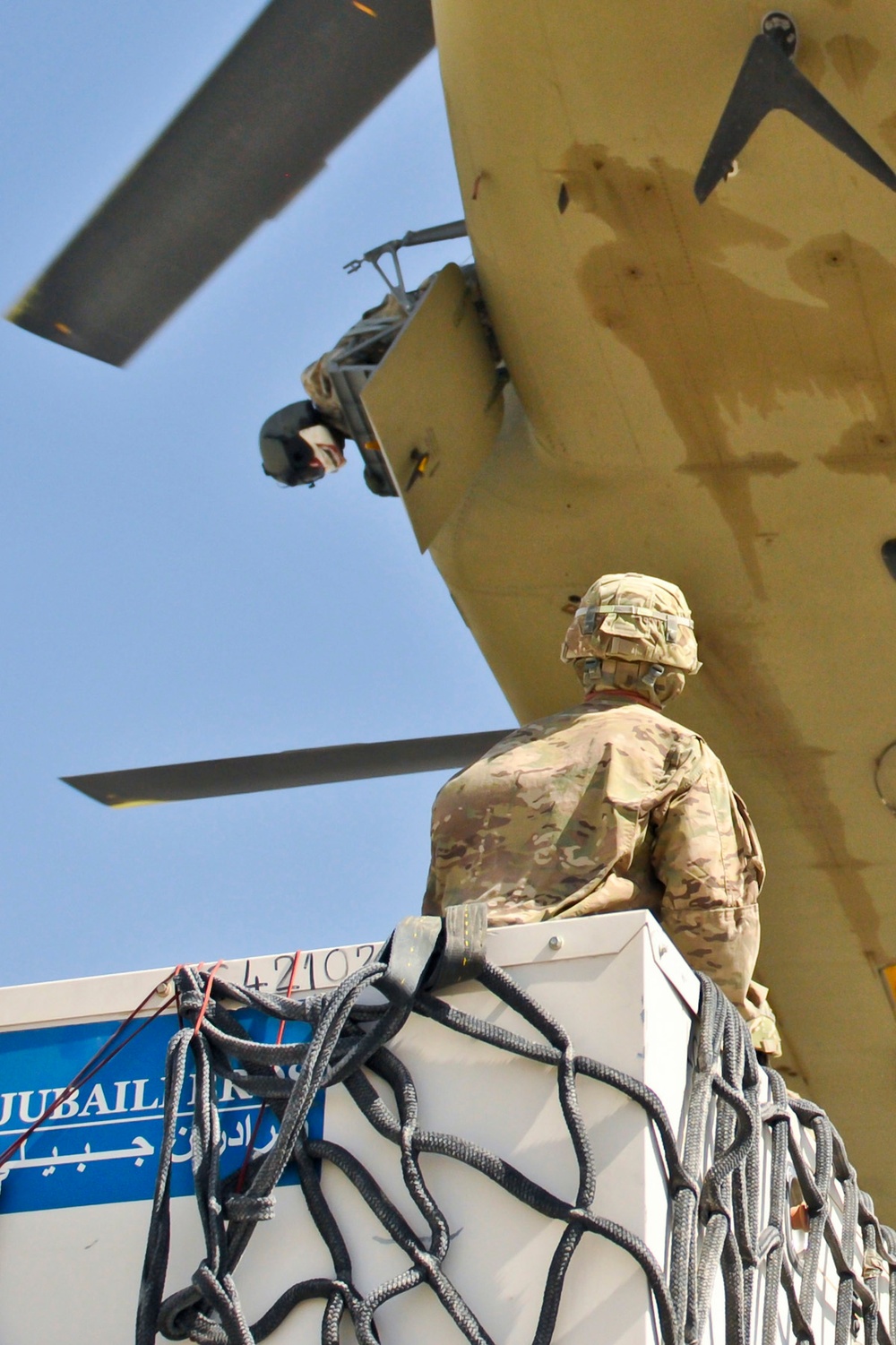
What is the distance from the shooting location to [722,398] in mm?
4914

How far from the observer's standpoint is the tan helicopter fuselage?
4.47 meters

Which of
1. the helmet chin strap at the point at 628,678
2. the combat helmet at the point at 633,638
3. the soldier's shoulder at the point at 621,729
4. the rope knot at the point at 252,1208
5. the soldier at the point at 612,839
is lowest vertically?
the rope knot at the point at 252,1208

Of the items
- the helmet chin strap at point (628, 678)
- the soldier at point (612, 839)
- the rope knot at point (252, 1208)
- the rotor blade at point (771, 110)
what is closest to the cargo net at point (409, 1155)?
the rope knot at point (252, 1208)

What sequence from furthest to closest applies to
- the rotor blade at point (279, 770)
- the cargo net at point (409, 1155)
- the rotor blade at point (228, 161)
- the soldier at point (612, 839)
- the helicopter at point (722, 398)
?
the rotor blade at point (279, 770) < the rotor blade at point (228, 161) < the helicopter at point (722, 398) < the soldier at point (612, 839) < the cargo net at point (409, 1155)

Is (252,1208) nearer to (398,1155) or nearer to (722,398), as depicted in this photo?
(398,1155)

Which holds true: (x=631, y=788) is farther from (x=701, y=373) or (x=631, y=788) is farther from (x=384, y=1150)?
(x=701, y=373)

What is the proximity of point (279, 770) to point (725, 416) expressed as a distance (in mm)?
2614

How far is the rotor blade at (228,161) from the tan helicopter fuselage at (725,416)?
612 mm

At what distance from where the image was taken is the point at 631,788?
3275 millimetres

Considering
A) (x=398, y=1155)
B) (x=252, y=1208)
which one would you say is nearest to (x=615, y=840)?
(x=398, y=1155)

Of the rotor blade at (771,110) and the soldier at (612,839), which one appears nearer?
the soldier at (612,839)

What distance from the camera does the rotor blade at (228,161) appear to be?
5.38m

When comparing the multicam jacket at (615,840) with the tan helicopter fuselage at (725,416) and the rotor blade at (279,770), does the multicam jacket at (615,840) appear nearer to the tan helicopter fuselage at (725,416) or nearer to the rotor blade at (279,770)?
the tan helicopter fuselage at (725,416)

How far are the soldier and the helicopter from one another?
5.66 ft
